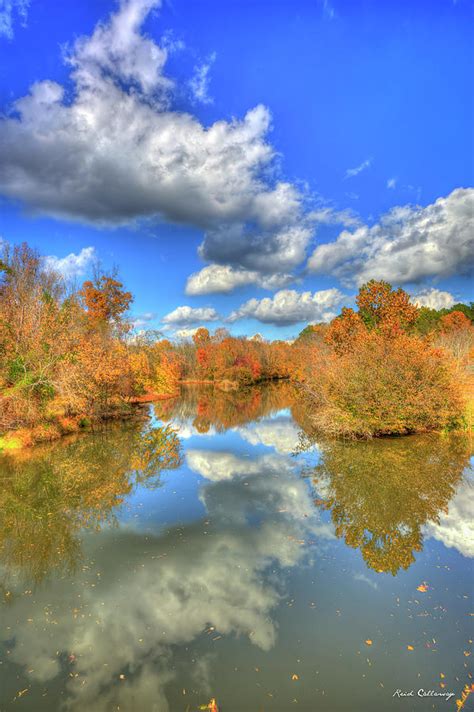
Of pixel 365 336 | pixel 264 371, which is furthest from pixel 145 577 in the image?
pixel 264 371

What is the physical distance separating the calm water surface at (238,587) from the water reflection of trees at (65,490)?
80 millimetres

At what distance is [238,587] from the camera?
834cm

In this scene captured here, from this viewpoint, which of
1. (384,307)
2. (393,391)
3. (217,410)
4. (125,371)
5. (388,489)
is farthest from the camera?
(217,410)

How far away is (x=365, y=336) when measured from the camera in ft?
88.3

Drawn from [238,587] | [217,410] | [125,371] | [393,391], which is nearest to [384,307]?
[393,391]

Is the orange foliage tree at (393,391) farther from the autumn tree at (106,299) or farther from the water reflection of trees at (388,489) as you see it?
the autumn tree at (106,299)

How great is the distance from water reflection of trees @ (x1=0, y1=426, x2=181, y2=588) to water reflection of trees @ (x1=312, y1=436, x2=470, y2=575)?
728cm

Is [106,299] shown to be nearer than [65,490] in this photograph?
No

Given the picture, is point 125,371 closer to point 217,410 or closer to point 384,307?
point 217,410

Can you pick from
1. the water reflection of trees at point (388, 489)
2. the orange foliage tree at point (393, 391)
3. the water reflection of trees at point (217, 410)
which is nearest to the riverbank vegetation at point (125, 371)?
the orange foliage tree at point (393, 391)

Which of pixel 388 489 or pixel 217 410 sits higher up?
pixel 217 410

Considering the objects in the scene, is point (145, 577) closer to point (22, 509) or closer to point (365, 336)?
point (22, 509)

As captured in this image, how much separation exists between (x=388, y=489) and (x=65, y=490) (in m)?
12.2

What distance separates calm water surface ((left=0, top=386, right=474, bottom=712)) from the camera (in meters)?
5.83
